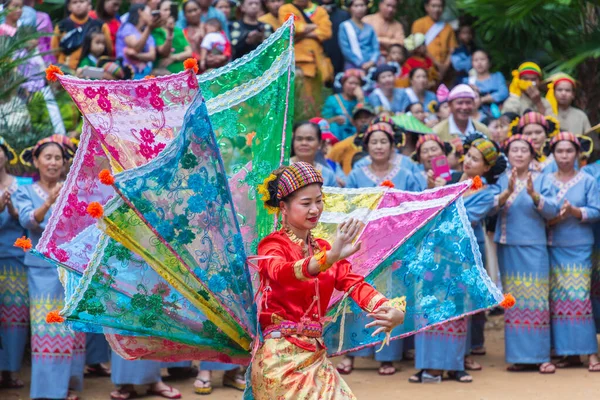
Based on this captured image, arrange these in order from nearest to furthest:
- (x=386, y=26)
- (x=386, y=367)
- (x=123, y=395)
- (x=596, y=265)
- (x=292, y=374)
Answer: (x=292, y=374)
(x=123, y=395)
(x=386, y=367)
(x=596, y=265)
(x=386, y=26)

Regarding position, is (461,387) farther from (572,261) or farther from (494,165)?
(494,165)

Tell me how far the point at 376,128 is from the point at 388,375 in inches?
85.9

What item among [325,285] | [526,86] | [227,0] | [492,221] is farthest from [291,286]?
[227,0]

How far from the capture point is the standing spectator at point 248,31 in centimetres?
1281

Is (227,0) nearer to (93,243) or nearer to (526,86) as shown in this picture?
(526,86)

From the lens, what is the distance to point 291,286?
17.1 feet

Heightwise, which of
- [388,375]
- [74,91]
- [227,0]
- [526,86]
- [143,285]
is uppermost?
[227,0]

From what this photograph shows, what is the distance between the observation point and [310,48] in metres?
13.1

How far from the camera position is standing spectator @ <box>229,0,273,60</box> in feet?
42.0

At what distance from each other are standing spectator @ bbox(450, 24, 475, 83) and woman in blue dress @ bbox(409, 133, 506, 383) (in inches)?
190

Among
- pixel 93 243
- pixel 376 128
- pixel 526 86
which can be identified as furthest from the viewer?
pixel 526 86

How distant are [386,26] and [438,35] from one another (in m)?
0.72

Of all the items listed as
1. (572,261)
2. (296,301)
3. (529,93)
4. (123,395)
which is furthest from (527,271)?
(296,301)

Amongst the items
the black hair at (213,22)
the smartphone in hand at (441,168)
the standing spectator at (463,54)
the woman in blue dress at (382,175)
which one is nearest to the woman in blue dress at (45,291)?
the woman in blue dress at (382,175)
